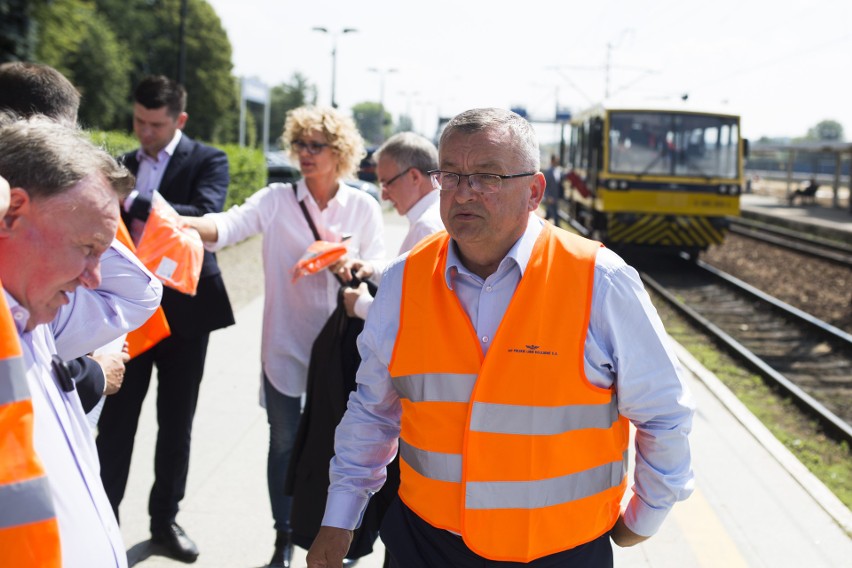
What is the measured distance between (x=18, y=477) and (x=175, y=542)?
2.88 metres

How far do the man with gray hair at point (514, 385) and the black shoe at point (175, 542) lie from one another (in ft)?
5.86

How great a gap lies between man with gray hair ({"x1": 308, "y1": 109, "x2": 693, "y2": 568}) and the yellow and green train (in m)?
13.9

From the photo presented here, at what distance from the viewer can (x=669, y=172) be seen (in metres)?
15.8

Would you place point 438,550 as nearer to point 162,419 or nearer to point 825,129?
point 162,419

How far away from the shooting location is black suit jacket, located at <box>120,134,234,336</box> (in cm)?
380

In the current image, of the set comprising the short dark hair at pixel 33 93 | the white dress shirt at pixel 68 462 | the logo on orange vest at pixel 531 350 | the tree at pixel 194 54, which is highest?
the tree at pixel 194 54

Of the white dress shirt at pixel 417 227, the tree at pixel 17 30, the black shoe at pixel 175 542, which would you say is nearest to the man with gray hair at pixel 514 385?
the white dress shirt at pixel 417 227

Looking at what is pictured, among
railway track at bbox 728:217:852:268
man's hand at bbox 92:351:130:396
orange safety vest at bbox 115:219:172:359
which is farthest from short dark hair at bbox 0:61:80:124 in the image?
railway track at bbox 728:217:852:268

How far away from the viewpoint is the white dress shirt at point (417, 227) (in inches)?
131

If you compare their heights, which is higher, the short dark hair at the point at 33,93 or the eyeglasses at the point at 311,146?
the short dark hair at the point at 33,93

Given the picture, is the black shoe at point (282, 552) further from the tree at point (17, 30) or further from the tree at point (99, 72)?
the tree at point (99, 72)

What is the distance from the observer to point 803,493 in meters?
5.16

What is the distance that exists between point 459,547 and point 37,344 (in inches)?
46.1

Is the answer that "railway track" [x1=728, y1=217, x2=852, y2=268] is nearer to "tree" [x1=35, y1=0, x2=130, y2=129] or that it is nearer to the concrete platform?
the concrete platform
